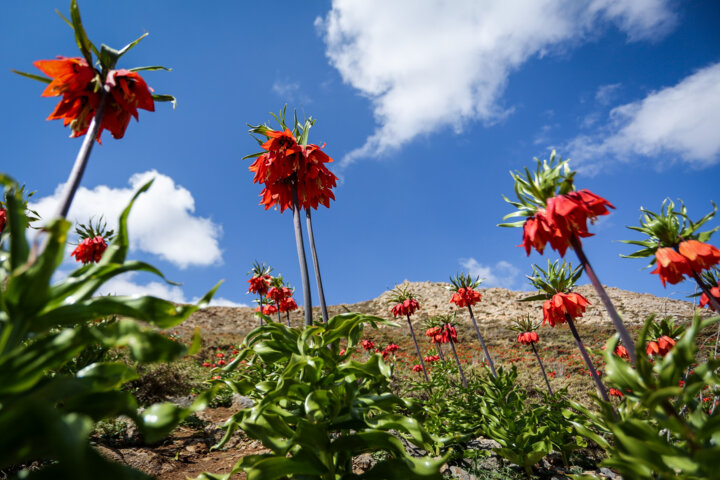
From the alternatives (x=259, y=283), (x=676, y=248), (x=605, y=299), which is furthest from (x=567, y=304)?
(x=259, y=283)

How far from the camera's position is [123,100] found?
68.2 inches

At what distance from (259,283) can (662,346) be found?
7832 millimetres

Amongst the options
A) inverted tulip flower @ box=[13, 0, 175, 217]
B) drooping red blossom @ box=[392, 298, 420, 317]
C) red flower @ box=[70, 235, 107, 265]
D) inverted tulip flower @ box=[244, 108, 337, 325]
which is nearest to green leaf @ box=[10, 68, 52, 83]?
inverted tulip flower @ box=[13, 0, 175, 217]

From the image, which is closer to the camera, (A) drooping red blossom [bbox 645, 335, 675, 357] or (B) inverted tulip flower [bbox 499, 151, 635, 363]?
(B) inverted tulip flower [bbox 499, 151, 635, 363]

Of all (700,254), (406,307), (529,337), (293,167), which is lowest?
(700,254)

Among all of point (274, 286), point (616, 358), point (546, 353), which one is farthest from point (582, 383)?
point (616, 358)

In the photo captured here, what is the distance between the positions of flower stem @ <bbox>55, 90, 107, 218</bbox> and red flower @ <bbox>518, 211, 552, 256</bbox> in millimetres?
2359

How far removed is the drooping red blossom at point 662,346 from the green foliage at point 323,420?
3741 mm

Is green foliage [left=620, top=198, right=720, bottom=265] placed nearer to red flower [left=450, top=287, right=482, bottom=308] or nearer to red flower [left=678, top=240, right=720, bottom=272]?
red flower [left=678, top=240, right=720, bottom=272]

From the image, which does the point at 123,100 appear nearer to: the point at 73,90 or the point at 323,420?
the point at 73,90

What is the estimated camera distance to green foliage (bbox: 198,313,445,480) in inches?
57.9

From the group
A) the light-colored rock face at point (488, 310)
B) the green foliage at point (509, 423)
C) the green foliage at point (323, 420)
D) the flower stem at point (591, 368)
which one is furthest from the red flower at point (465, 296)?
the light-colored rock face at point (488, 310)

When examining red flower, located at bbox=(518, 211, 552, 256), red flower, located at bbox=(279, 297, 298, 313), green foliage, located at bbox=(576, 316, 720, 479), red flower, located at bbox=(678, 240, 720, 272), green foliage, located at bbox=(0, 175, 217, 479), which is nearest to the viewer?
green foliage, located at bbox=(0, 175, 217, 479)

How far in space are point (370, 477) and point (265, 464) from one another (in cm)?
48
